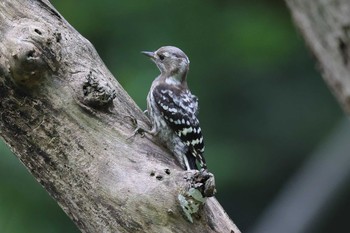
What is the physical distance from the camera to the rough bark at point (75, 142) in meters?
4.11

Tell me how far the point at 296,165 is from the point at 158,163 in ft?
17.6

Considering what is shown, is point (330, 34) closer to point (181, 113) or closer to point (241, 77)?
point (181, 113)

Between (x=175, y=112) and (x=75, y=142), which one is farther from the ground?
(x=175, y=112)

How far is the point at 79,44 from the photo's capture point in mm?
4562

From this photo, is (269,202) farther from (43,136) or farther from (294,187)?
(43,136)

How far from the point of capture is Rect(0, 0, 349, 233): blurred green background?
9180mm

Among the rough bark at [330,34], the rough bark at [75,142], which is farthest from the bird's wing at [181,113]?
the rough bark at [330,34]

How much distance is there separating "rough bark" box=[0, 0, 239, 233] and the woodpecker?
1.50 ft

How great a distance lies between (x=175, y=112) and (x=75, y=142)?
1459 millimetres

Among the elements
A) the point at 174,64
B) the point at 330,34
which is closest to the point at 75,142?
the point at 174,64

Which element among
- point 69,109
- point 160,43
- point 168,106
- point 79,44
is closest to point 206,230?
point 69,109

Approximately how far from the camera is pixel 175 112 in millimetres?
5652

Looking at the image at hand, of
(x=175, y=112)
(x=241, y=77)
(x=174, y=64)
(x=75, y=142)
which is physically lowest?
(x=75, y=142)

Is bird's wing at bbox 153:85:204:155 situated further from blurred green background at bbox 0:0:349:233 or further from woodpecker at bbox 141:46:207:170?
blurred green background at bbox 0:0:349:233
